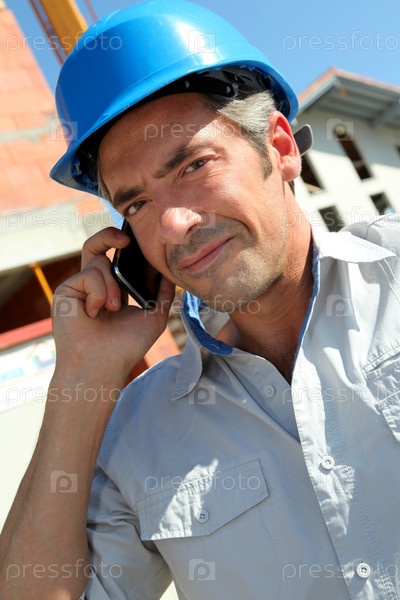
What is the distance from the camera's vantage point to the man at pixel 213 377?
172 cm

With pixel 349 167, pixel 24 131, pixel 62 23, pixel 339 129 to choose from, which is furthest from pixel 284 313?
pixel 339 129

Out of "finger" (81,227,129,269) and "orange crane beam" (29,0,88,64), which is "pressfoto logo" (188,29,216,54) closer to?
"finger" (81,227,129,269)

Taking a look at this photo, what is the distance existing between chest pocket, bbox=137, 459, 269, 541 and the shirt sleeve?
10cm

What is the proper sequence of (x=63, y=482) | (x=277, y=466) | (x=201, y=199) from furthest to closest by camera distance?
1. (x=201, y=199)
2. (x=63, y=482)
3. (x=277, y=466)

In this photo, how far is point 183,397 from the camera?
6.88 ft

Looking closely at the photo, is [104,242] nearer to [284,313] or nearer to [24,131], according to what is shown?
[284,313]

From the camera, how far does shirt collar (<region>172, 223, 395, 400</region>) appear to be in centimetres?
193

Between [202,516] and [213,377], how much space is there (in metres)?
0.48

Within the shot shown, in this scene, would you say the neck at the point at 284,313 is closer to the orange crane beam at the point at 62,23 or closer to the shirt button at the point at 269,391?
the shirt button at the point at 269,391

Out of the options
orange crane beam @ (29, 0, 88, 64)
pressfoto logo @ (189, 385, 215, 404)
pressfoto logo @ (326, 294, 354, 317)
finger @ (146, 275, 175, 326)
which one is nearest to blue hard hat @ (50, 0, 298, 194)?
finger @ (146, 275, 175, 326)

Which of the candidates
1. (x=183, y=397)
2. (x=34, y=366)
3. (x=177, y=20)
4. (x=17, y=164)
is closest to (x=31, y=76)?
(x=17, y=164)

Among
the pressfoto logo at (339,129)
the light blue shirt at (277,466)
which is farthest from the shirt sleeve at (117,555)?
the pressfoto logo at (339,129)

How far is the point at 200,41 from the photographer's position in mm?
2123

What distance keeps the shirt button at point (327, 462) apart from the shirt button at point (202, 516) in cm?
43
